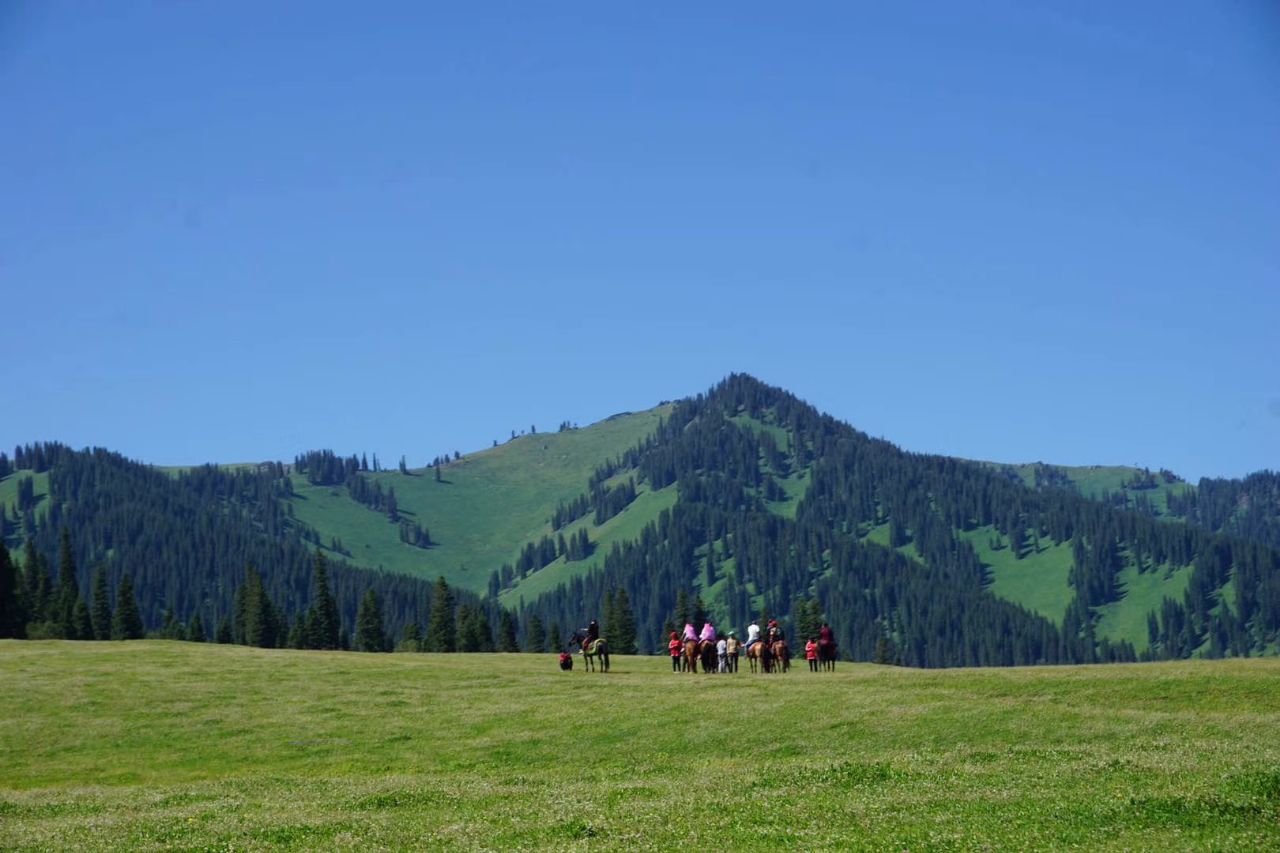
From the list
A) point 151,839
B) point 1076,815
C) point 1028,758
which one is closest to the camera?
point 1076,815

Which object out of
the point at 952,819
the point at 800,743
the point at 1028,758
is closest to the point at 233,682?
the point at 800,743

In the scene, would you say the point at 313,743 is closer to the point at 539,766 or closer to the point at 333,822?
the point at 539,766

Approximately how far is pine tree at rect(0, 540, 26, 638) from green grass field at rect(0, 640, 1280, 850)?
65.7 m

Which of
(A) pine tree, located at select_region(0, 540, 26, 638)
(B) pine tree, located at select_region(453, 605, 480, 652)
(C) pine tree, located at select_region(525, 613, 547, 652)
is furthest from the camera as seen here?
(C) pine tree, located at select_region(525, 613, 547, 652)

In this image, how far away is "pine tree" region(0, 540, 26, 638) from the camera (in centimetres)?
14112

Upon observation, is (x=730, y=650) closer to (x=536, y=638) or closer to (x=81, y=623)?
(x=536, y=638)

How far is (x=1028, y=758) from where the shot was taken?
38.1 meters

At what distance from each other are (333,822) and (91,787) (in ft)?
58.9

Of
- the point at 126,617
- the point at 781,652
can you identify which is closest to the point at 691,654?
the point at 781,652

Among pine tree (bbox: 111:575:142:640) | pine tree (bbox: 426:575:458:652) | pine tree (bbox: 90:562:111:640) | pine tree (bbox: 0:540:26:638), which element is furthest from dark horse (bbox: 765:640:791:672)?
pine tree (bbox: 90:562:111:640)

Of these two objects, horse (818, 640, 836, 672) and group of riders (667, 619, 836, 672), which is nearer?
group of riders (667, 619, 836, 672)

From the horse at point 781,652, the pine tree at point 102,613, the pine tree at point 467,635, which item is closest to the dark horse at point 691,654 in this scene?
the horse at point 781,652

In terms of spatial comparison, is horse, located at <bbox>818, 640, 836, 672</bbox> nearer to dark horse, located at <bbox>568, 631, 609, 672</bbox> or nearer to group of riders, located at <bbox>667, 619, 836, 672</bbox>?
group of riders, located at <bbox>667, 619, 836, 672</bbox>

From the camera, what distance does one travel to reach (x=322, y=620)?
17262 centimetres
